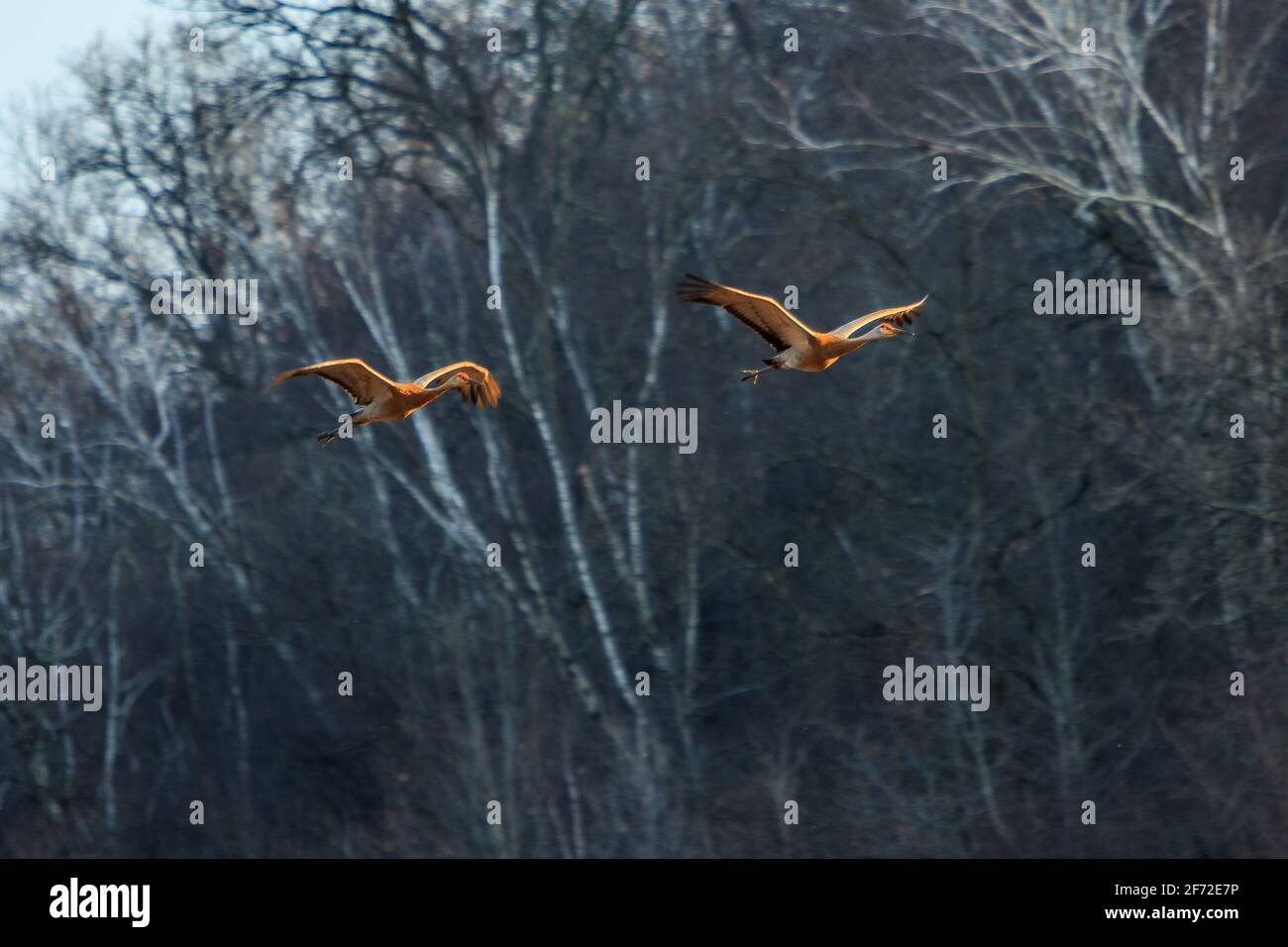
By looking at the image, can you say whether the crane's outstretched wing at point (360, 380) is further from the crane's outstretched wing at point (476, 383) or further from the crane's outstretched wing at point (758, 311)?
the crane's outstretched wing at point (758, 311)

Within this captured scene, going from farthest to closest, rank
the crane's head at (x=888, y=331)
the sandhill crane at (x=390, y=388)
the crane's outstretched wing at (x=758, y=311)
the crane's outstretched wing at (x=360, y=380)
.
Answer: the sandhill crane at (x=390, y=388) < the crane's head at (x=888, y=331) < the crane's outstretched wing at (x=360, y=380) < the crane's outstretched wing at (x=758, y=311)

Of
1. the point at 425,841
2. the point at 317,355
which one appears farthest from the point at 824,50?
the point at 425,841

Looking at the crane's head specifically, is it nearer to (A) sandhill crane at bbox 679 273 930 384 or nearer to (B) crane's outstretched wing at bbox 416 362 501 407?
(A) sandhill crane at bbox 679 273 930 384

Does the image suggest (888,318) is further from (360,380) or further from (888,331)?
(360,380)

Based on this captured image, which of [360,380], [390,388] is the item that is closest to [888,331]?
[390,388]

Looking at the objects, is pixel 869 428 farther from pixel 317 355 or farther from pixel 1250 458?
pixel 317 355

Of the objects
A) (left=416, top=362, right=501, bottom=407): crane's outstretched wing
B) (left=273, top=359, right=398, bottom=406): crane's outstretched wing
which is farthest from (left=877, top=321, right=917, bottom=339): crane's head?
(left=273, top=359, right=398, bottom=406): crane's outstretched wing

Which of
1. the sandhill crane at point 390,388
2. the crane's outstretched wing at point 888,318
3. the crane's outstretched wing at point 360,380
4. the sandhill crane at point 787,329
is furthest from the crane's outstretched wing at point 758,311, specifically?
the crane's outstretched wing at point 360,380
